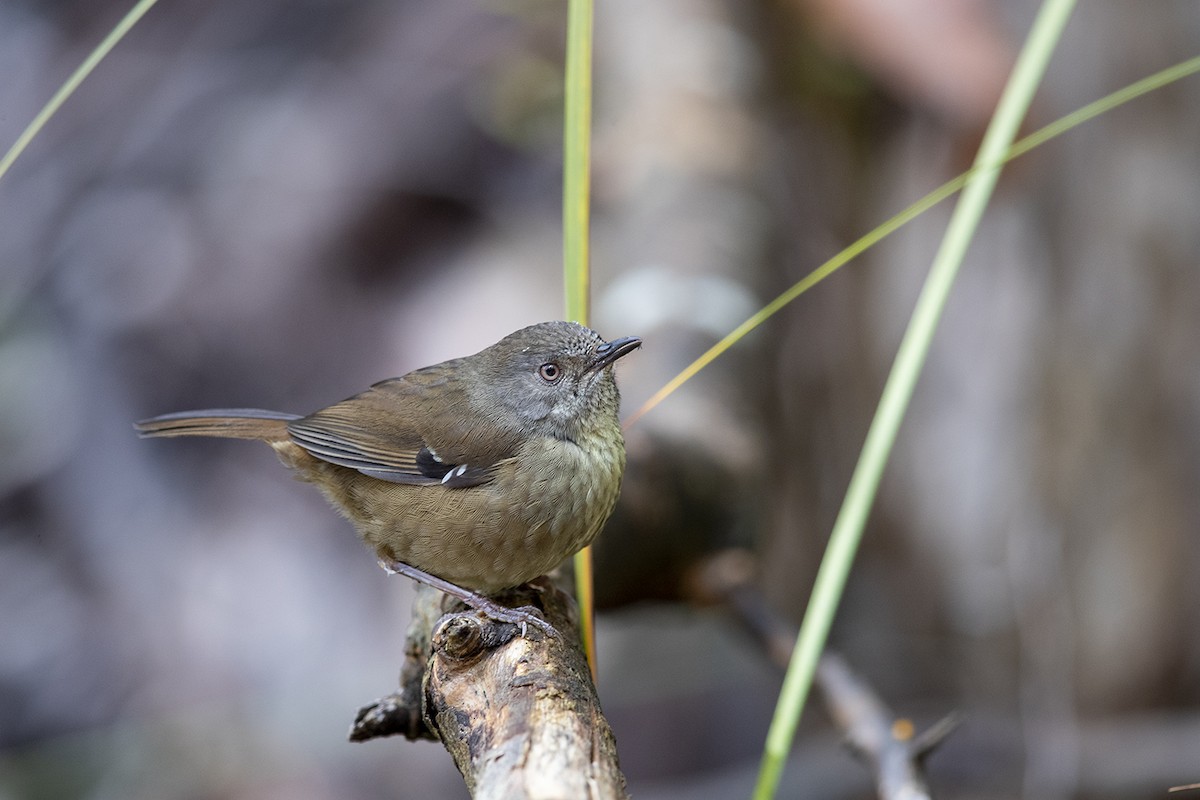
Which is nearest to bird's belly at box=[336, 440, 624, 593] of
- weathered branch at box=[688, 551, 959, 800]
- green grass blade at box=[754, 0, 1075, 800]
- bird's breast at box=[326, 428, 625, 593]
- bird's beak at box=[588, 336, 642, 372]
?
bird's breast at box=[326, 428, 625, 593]

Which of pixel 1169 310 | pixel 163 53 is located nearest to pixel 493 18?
pixel 163 53

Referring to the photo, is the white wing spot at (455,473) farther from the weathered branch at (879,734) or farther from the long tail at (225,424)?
the weathered branch at (879,734)

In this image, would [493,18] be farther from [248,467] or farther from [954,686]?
[954,686]

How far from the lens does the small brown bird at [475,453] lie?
267 cm

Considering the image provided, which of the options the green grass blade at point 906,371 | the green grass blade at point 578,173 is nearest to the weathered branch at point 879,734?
the green grass blade at point 906,371

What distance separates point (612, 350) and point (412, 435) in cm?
58

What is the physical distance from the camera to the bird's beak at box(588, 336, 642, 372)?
279 cm

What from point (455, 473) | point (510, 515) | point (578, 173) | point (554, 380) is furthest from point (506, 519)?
point (578, 173)

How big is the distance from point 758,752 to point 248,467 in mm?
2967

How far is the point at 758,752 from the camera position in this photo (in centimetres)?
593

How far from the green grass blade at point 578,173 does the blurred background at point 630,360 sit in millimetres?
1544

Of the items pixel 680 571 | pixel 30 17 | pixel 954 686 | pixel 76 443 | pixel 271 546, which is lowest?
pixel 680 571

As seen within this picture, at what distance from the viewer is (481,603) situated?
2.37 meters

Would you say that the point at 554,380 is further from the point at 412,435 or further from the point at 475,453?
Result: the point at 412,435
